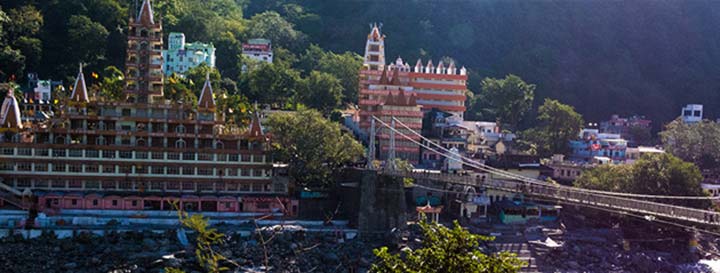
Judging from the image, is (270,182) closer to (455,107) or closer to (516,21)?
(455,107)

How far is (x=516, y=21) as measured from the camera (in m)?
92.1

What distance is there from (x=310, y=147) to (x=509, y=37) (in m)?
53.7

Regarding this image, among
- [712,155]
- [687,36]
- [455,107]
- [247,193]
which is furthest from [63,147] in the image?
[687,36]

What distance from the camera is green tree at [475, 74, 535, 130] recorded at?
62250 mm

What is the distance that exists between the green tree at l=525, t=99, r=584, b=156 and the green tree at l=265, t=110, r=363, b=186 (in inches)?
708

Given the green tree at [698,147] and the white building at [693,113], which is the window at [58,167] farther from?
the white building at [693,113]

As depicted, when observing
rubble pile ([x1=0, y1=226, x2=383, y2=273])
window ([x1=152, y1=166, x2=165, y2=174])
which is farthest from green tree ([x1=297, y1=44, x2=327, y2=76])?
rubble pile ([x1=0, y1=226, x2=383, y2=273])

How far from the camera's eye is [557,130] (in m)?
55.3

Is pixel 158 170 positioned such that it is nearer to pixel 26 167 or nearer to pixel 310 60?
pixel 26 167

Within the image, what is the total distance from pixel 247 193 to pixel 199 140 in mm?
3415

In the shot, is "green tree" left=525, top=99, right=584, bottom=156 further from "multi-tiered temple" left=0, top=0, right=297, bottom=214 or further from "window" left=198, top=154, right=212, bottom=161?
"window" left=198, top=154, right=212, bottom=161

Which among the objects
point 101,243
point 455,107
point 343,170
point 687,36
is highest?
point 687,36

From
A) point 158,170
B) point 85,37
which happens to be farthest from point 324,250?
point 85,37

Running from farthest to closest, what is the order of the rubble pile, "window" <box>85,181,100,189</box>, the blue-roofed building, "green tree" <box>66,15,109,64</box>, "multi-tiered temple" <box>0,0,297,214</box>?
the blue-roofed building, "green tree" <box>66,15,109,64</box>, "window" <box>85,181,100,189</box>, "multi-tiered temple" <box>0,0,297,214</box>, the rubble pile
